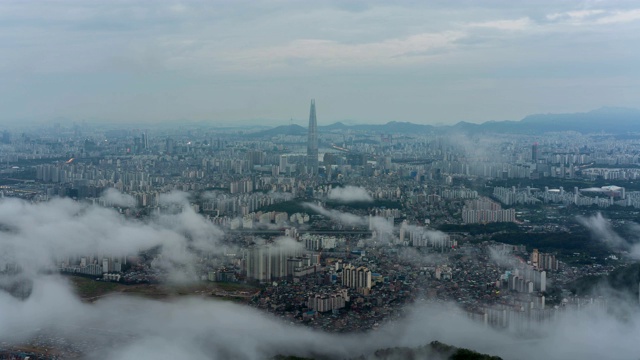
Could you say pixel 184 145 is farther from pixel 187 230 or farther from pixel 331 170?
pixel 187 230

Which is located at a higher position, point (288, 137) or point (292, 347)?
point (288, 137)

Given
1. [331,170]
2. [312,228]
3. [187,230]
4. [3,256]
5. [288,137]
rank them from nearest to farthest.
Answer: [3,256] → [187,230] → [312,228] → [331,170] → [288,137]

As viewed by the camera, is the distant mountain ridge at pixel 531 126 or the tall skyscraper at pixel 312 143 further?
the distant mountain ridge at pixel 531 126

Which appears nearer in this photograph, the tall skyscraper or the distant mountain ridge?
the tall skyscraper

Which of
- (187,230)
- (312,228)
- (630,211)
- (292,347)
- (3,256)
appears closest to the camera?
(292,347)

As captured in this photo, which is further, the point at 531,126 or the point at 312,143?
the point at 531,126


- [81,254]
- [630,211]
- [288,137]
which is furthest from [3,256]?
[288,137]

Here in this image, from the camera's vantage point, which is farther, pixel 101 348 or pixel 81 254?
pixel 81 254
